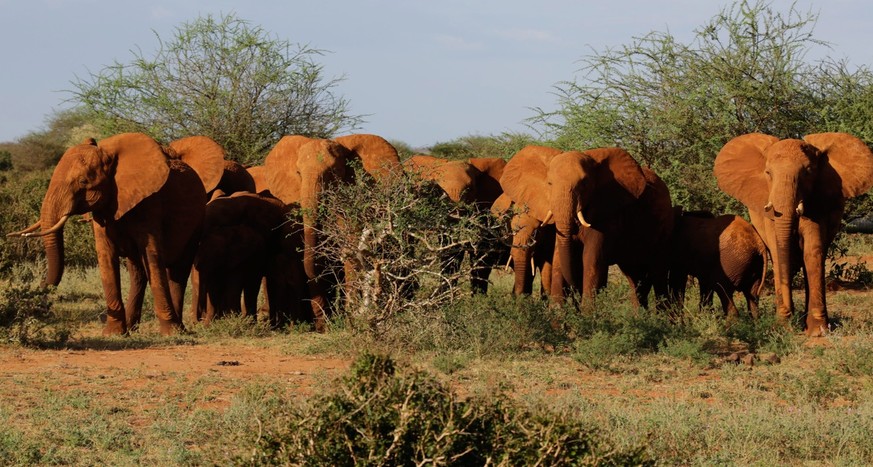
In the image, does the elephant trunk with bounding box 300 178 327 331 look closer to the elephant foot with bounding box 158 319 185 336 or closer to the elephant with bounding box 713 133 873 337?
the elephant foot with bounding box 158 319 185 336

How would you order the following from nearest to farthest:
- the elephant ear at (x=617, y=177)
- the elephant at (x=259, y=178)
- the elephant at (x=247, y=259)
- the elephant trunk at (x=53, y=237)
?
the elephant trunk at (x=53, y=237)
the elephant at (x=247, y=259)
the elephant ear at (x=617, y=177)
the elephant at (x=259, y=178)

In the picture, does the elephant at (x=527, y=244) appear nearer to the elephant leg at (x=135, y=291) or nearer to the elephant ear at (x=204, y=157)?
the elephant ear at (x=204, y=157)

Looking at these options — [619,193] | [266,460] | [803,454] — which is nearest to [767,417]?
[803,454]

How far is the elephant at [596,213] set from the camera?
1349 centimetres

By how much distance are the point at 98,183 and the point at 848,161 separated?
744 cm

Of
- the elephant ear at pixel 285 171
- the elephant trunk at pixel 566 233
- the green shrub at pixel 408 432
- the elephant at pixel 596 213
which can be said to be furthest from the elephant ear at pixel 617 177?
the green shrub at pixel 408 432

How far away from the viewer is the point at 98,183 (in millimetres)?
12367

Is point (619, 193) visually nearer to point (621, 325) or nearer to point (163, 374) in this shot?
point (621, 325)

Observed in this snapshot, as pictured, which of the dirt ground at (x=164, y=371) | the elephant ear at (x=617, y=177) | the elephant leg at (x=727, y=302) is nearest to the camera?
the dirt ground at (x=164, y=371)

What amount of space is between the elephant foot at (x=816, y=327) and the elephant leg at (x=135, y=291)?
6.71 meters

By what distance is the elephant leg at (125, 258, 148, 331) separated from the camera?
42.9 ft

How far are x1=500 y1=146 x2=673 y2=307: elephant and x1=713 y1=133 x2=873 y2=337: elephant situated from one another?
119 centimetres

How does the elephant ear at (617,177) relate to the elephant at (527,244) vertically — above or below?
above

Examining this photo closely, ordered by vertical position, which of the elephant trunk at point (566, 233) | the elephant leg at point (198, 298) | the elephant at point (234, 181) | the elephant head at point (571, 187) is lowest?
the elephant leg at point (198, 298)
